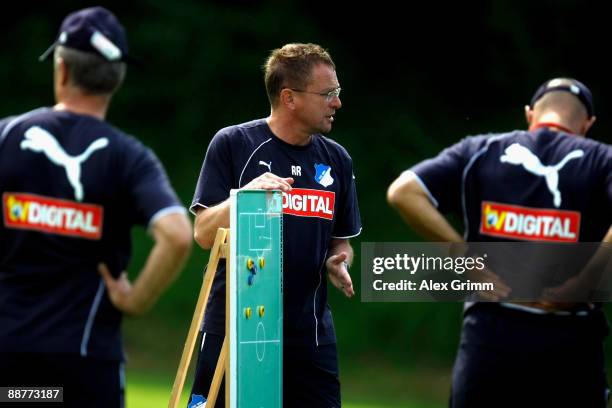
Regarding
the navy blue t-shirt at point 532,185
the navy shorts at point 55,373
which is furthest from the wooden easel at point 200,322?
the navy blue t-shirt at point 532,185

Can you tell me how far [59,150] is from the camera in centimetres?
370

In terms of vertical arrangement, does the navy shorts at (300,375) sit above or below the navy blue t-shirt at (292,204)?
below

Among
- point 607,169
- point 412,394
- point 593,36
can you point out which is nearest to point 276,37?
point 593,36

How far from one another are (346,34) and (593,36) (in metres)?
3.09

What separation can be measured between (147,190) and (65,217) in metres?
0.26

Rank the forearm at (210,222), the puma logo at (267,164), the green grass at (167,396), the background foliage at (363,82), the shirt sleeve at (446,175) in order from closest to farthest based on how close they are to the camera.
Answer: the forearm at (210,222) → the puma logo at (267,164) → the shirt sleeve at (446,175) → the green grass at (167,396) → the background foliage at (363,82)

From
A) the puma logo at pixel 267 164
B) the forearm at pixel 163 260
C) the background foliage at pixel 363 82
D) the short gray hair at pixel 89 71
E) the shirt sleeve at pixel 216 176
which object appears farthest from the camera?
the background foliage at pixel 363 82

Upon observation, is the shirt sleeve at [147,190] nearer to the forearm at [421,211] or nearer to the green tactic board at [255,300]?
the green tactic board at [255,300]

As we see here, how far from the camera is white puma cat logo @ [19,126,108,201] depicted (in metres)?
3.67

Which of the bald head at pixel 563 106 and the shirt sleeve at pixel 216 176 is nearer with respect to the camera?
the shirt sleeve at pixel 216 176

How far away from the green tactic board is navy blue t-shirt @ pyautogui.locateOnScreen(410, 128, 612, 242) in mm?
906

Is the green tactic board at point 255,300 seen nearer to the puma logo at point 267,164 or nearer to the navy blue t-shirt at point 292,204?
the navy blue t-shirt at point 292,204

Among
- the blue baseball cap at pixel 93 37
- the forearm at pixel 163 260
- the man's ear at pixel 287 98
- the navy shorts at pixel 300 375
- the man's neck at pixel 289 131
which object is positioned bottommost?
the navy shorts at pixel 300 375

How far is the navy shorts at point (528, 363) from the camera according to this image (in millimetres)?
4980
